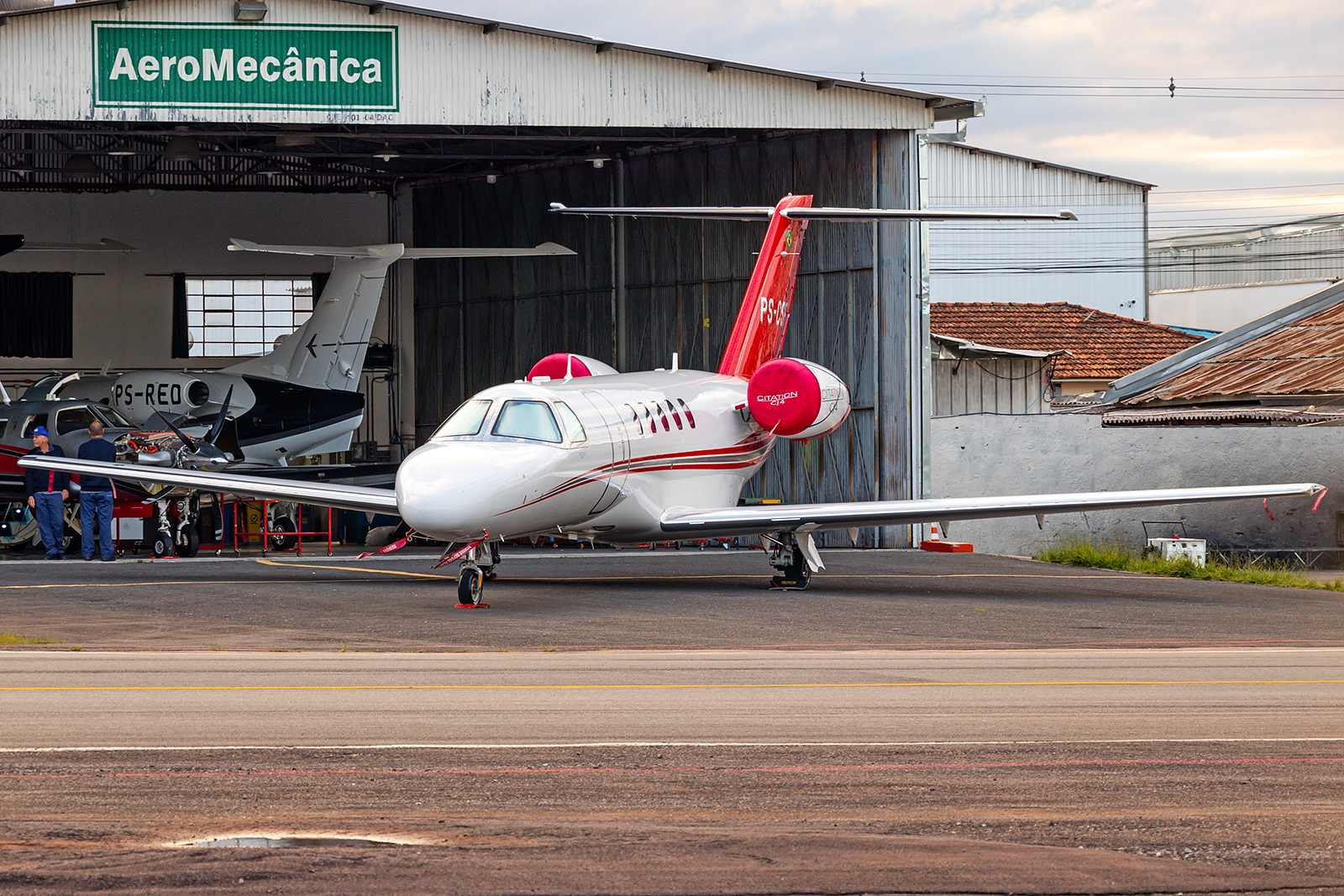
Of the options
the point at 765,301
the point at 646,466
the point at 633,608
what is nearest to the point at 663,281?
the point at 765,301

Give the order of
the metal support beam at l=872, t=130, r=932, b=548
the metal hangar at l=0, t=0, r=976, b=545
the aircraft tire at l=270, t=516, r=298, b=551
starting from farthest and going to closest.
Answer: the aircraft tire at l=270, t=516, r=298, b=551 < the metal support beam at l=872, t=130, r=932, b=548 < the metal hangar at l=0, t=0, r=976, b=545

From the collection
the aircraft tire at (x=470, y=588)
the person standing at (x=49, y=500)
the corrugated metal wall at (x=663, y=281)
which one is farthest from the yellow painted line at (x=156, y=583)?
the corrugated metal wall at (x=663, y=281)

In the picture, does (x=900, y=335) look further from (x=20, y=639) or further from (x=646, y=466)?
(x=20, y=639)

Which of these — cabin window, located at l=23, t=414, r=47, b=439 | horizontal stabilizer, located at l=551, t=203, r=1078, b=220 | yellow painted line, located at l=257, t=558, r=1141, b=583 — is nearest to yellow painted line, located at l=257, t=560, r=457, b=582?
yellow painted line, located at l=257, t=558, r=1141, b=583

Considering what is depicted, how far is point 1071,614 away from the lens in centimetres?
1628

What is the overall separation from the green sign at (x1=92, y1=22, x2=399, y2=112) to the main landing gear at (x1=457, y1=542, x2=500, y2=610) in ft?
36.2

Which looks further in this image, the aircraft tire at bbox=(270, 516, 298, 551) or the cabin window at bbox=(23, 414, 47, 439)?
the cabin window at bbox=(23, 414, 47, 439)

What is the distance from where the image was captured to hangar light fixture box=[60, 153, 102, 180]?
37.8m

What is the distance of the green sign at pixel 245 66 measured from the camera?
24281mm

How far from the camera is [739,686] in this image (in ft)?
35.2

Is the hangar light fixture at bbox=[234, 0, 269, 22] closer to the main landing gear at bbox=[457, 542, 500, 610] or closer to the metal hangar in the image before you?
the metal hangar

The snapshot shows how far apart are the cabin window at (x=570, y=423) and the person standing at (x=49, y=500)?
10.4 metres

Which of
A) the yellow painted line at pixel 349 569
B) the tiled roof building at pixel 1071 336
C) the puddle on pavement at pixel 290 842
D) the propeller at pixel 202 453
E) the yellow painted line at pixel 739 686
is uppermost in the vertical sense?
the tiled roof building at pixel 1071 336

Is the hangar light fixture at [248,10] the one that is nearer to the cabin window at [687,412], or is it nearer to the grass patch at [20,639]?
the cabin window at [687,412]
